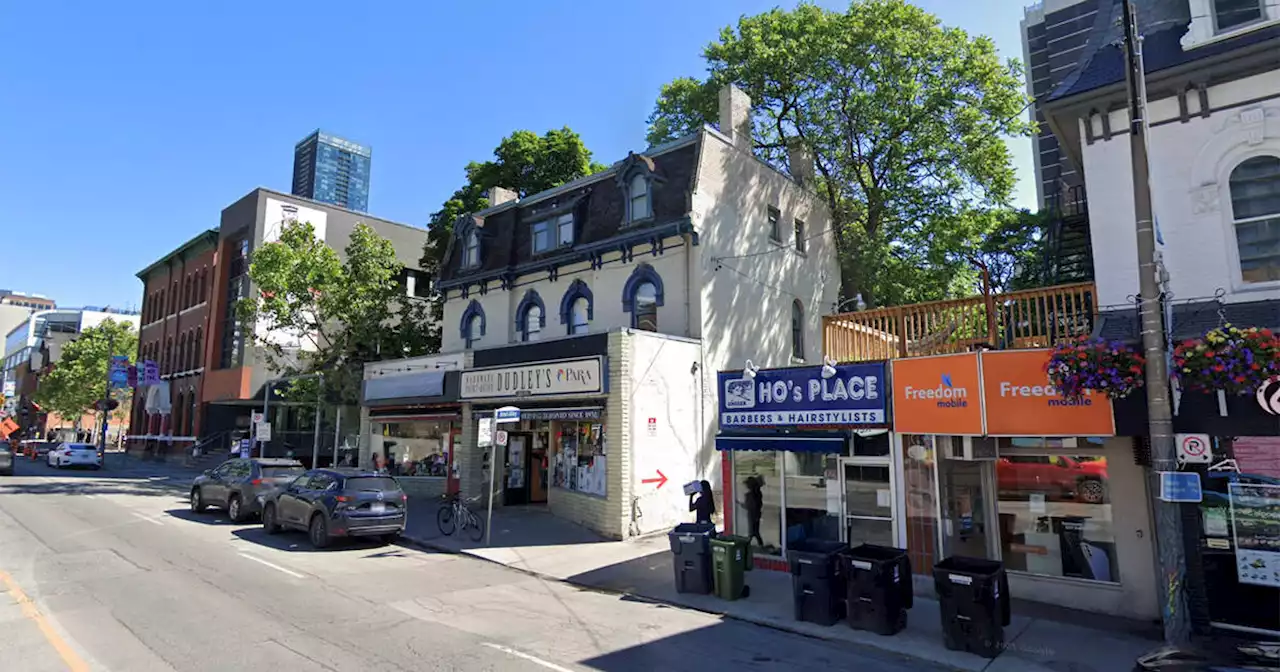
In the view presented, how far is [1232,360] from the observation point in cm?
743

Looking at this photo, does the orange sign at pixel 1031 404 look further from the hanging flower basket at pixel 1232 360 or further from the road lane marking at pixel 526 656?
the road lane marking at pixel 526 656

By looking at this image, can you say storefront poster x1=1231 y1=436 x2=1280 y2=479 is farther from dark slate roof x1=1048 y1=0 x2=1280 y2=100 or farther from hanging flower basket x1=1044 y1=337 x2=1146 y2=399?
dark slate roof x1=1048 y1=0 x2=1280 y2=100

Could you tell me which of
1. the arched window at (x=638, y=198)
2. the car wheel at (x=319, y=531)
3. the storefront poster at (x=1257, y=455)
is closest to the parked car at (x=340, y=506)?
the car wheel at (x=319, y=531)

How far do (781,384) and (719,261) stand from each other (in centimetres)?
666

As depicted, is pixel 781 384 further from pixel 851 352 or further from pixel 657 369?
pixel 657 369

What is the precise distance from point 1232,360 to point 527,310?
18.2 meters

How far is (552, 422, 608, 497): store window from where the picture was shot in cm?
1728

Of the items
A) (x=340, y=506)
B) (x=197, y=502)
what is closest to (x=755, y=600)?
(x=340, y=506)

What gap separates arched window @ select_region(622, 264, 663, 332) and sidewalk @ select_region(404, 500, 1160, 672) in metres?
5.86

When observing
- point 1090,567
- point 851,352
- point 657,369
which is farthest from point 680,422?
point 1090,567

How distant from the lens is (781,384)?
1323 centimetres

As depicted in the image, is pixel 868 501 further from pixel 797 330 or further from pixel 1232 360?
pixel 797 330

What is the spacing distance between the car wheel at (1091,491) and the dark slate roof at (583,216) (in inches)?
429

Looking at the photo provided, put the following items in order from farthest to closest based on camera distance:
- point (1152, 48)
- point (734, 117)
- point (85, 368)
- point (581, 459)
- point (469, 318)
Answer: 1. point (85, 368)
2. point (469, 318)
3. point (734, 117)
4. point (581, 459)
5. point (1152, 48)
